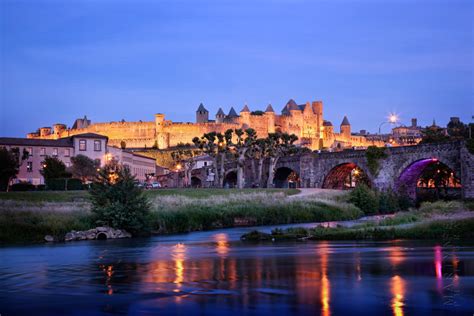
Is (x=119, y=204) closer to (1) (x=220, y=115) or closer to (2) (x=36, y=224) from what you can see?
(2) (x=36, y=224)

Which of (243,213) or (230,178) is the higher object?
(230,178)

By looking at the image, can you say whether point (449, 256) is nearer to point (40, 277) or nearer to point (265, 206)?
point (40, 277)

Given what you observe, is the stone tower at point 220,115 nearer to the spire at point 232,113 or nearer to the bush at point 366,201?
the spire at point 232,113

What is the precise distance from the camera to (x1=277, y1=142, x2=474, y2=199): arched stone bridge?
2255 inches

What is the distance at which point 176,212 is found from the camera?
131ft

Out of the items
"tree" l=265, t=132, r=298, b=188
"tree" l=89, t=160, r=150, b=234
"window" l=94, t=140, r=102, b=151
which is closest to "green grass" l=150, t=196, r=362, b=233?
"tree" l=89, t=160, r=150, b=234

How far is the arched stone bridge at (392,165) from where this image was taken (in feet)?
188

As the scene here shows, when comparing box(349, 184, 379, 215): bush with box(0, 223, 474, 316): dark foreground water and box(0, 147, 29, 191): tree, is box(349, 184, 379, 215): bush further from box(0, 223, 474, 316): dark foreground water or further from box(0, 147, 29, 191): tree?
box(0, 147, 29, 191): tree

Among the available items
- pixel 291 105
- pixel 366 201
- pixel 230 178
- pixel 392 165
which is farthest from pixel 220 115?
pixel 366 201

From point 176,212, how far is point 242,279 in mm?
20493

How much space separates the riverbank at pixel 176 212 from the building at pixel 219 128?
100940mm

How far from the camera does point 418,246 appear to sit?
26.9m

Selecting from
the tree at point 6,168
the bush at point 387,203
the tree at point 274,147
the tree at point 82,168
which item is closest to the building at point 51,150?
the tree at point 82,168

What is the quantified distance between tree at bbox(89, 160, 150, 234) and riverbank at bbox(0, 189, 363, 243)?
736mm
